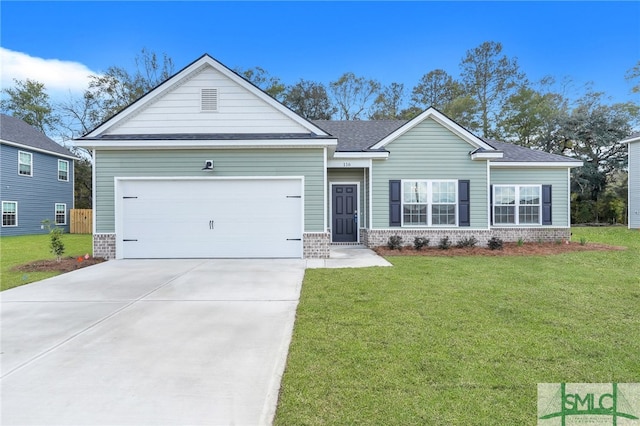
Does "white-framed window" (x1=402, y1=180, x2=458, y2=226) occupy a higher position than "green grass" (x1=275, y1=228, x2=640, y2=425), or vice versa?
"white-framed window" (x1=402, y1=180, x2=458, y2=226)

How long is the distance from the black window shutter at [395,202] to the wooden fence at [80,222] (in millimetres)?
19719

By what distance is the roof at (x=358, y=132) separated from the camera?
12.1 metres

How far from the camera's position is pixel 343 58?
23.7m

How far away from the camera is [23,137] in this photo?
19297 mm

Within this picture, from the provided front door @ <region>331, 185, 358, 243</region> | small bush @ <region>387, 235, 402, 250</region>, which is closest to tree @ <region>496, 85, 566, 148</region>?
front door @ <region>331, 185, 358, 243</region>

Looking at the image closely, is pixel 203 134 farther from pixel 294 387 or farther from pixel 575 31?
pixel 575 31

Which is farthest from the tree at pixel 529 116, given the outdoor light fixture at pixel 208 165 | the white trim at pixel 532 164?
the outdoor light fixture at pixel 208 165

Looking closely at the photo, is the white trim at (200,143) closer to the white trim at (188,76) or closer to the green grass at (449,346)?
the white trim at (188,76)

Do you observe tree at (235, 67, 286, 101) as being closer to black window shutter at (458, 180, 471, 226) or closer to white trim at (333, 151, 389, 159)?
white trim at (333, 151, 389, 159)

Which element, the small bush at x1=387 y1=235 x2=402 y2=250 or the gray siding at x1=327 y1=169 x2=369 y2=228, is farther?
the gray siding at x1=327 y1=169 x2=369 y2=228

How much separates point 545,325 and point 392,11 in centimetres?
1292

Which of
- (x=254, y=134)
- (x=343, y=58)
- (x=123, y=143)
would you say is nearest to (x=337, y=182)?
(x=254, y=134)

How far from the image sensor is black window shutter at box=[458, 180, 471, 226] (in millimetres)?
11500

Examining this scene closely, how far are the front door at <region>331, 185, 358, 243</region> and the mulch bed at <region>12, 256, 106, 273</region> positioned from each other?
7.40 meters
